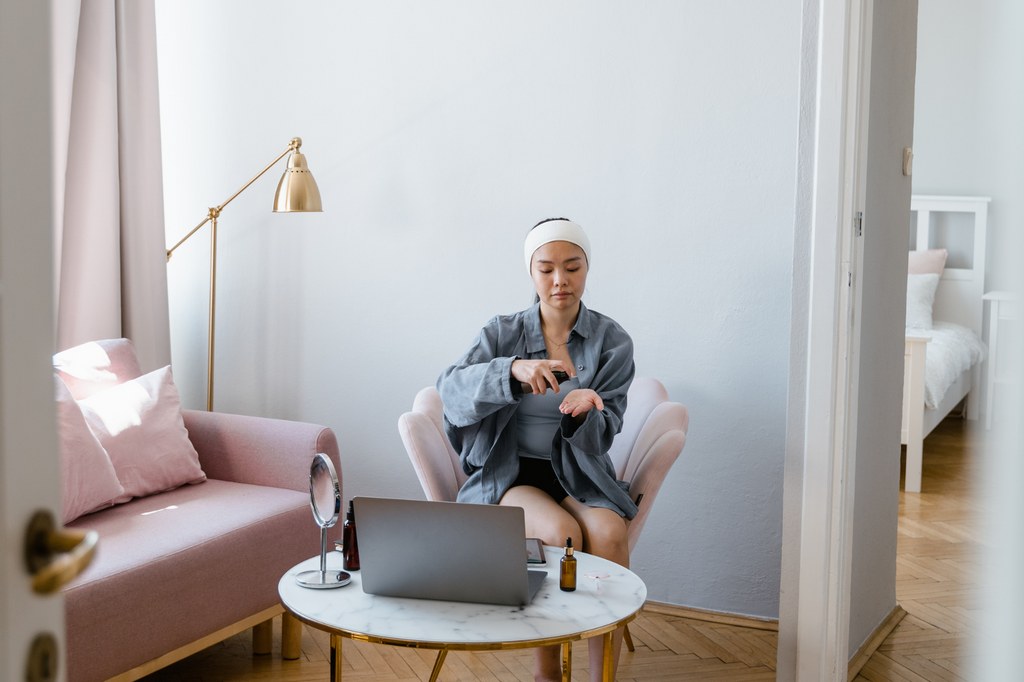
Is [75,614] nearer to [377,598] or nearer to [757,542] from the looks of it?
[377,598]

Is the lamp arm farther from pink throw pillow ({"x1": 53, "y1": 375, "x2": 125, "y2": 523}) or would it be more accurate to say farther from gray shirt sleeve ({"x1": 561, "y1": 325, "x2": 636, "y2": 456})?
gray shirt sleeve ({"x1": 561, "y1": 325, "x2": 636, "y2": 456})

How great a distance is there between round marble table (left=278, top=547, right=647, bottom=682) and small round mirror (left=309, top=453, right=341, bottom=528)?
4.9 inches

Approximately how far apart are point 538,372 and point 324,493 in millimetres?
581

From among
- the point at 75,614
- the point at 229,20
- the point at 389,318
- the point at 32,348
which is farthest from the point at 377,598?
the point at 229,20

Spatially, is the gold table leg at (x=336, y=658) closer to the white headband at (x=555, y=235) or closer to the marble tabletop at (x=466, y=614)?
the marble tabletop at (x=466, y=614)

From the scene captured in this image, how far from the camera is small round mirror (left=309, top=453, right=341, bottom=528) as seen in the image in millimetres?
1725

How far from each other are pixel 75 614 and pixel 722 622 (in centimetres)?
182

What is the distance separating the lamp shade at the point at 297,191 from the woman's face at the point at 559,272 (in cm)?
89

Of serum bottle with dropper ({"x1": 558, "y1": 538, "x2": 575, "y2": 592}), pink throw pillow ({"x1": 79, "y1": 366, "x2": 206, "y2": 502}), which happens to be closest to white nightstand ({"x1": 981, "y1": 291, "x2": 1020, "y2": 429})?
serum bottle with dropper ({"x1": 558, "y1": 538, "x2": 575, "y2": 592})

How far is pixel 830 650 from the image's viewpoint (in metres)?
2.19

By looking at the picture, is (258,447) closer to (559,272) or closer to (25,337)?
(559,272)

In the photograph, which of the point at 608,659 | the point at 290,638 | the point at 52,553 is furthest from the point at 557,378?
the point at 52,553

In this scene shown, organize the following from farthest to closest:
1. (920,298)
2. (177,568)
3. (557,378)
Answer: (920,298) < (557,378) < (177,568)

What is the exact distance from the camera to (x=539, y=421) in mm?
2352
